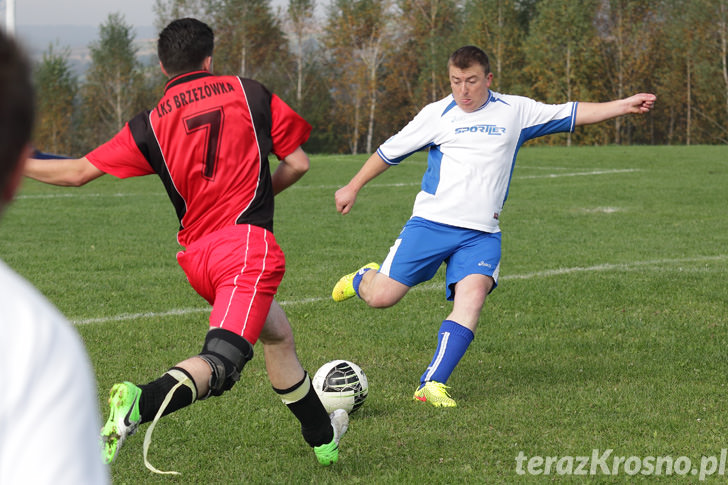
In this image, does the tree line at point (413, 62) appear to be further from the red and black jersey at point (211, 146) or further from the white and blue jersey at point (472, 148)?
the red and black jersey at point (211, 146)

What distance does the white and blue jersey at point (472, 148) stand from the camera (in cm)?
590

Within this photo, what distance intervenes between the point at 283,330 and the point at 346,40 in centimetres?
5745

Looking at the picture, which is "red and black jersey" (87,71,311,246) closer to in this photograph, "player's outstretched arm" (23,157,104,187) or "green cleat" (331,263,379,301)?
"player's outstretched arm" (23,157,104,187)

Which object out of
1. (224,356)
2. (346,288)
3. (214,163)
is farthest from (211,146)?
(346,288)

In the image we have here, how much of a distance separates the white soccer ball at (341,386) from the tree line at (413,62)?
4444 cm

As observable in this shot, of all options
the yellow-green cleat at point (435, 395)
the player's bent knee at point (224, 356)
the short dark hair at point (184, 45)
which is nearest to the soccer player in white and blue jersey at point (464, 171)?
the yellow-green cleat at point (435, 395)

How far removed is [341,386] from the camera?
5.20 metres

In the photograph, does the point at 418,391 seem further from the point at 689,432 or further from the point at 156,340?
the point at 156,340

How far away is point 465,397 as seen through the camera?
5.56 meters

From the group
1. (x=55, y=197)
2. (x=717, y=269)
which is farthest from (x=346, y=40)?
(x=717, y=269)

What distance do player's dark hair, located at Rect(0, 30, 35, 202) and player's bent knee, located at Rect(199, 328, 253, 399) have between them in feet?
8.55

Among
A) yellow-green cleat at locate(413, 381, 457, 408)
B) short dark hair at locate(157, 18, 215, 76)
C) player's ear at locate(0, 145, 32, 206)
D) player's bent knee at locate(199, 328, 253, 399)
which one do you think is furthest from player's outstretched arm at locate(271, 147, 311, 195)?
player's ear at locate(0, 145, 32, 206)

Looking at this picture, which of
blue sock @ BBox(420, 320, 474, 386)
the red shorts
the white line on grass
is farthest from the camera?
the white line on grass

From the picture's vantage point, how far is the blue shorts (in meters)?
5.77
